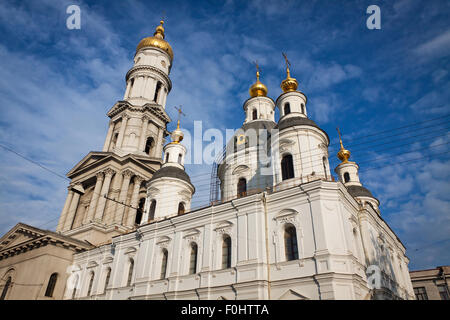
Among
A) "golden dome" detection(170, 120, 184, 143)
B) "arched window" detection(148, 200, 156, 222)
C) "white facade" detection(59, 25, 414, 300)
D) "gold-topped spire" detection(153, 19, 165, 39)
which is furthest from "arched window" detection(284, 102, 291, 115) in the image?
"gold-topped spire" detection(153, 19, 165, 39)

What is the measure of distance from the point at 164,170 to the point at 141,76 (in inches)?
794

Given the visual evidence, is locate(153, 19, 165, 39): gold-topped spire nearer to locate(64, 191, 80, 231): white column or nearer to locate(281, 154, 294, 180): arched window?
locate(64, 191, 80, 231): white column

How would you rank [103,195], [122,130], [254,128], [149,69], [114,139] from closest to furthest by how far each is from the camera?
[254,128] < [103,195] < [122,130] < [114,139] < [149,69]

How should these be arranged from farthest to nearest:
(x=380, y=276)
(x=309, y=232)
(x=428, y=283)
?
(x=428, y=283) → (x=380, y=276) → (x=309, y=232)

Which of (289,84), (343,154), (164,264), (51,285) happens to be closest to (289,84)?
(289,84)

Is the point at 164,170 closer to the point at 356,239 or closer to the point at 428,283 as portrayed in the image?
the point at 356,239

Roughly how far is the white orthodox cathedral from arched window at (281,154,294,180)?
7 cm

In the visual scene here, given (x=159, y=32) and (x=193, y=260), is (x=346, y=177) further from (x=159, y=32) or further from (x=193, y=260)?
(x=159, y=32)

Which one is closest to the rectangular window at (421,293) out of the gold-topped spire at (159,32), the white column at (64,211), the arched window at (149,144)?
the arched window at (149,144)

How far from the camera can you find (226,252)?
1825 cm

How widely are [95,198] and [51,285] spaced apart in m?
9.36
